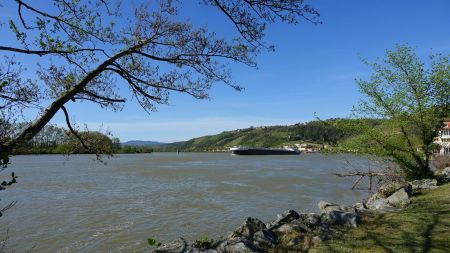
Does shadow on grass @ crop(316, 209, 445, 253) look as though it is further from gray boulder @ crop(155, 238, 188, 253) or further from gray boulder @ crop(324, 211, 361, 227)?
gray boulder @ crop(155, 238, 188, 253)

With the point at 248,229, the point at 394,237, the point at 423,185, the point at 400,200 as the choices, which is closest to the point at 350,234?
the point at 394,237

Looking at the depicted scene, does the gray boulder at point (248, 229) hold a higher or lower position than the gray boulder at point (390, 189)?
lower

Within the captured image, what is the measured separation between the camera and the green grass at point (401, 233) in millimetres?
7766

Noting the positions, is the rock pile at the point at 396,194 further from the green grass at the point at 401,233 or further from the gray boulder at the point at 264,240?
the gray boulder at the point at 264,240

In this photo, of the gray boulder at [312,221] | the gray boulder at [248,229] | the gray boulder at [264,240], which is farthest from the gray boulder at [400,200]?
the gray boulder at [264,240]

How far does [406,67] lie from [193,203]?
1210 cm

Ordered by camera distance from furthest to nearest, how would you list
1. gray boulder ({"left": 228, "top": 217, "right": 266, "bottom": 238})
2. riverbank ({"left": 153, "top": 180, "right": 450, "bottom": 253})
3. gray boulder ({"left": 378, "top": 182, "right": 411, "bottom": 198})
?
gray boulder ({"left": 378, "top": 182, "right": 411, "bottom": 198}) → gray boulder ({"left": 228, "top": 217, "right": 266, "bottom": 238}) → riverbank ({"left": 153, "top": 180, "right": 450, "bottom": 253})

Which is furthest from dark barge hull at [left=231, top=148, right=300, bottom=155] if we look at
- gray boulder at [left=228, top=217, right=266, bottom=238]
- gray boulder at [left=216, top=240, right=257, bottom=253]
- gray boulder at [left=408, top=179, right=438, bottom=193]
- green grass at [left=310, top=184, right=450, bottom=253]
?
gray boulder at [left=216, top=240, right=257, bottom=253]

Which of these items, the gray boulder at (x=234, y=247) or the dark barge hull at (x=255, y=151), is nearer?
the gray boulder at (x=234, y=247)

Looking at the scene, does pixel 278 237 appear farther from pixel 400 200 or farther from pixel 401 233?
pixel 400 200

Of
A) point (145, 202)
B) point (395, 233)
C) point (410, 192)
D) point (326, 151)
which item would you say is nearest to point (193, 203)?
point (145, 202)

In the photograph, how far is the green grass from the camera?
25.5 ft

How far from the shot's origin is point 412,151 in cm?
1823

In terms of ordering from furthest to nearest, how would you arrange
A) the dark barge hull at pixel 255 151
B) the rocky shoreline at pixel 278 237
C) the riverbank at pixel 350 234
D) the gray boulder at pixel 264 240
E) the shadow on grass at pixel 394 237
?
the dark barge hull at pixel 255 151 < the gray boulder at pixel 264 240 < the rocky shoreline at pixel 278 237 < the riverbank at pixel 350 234 < the shadow on grass at pixel 394 237
